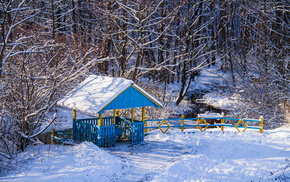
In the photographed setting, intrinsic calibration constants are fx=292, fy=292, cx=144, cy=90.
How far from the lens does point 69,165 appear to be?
10.4m

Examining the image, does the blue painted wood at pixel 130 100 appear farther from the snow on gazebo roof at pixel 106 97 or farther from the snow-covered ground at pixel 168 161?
the snow-covered ground at pixel 168 161

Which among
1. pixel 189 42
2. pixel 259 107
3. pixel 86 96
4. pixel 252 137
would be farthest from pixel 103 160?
pixel 189 42

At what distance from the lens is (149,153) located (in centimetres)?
1295

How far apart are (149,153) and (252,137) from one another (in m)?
6.04

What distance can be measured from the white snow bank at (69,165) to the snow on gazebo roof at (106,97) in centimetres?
185

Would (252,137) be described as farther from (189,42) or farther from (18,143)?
(189,42)

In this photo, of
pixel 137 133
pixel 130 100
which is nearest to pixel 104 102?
pixel 130 100

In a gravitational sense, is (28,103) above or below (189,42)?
below

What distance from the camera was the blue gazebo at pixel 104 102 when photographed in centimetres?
1325

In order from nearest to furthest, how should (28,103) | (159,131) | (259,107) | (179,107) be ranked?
(28,103), (159,131), (259,107), (179,107)

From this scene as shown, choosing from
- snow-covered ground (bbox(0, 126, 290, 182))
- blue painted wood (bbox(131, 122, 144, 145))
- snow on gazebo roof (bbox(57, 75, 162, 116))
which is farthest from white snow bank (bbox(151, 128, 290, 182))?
snow on gazebo roof (bbox(57, 75, 162, 116))

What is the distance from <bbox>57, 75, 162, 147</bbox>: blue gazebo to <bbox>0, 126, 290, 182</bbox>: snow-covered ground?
30.7 inches

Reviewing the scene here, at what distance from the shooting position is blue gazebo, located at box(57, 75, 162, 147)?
13250 mm

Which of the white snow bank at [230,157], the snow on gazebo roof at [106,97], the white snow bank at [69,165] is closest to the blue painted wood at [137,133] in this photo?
the snow on gazebo roof at [106,97]
